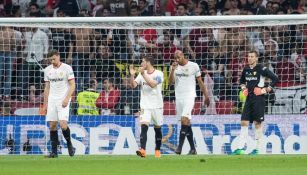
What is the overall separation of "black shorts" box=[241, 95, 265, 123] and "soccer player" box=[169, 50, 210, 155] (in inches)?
39.2

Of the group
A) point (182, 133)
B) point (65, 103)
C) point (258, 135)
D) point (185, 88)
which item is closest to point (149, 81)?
point (185, 88)

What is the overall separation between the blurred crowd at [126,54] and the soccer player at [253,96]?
6.72ft

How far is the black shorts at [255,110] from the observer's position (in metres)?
21.1

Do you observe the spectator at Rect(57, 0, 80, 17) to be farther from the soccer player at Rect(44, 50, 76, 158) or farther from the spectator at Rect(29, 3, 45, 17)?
the soccer player at Rect(44, 50, 76, 158)

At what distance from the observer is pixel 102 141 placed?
22.9 metres

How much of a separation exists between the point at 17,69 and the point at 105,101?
2.07 metres

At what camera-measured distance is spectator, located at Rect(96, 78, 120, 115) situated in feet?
76.8

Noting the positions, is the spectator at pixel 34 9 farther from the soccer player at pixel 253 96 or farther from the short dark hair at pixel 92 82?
the soccer player at pixel 253 96

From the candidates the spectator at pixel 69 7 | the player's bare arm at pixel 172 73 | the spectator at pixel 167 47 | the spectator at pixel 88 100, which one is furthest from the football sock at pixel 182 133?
the spectator at pixel 69 7

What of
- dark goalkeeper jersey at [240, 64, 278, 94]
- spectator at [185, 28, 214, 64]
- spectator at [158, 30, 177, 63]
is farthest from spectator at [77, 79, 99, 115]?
dark goalkeeper jersey at [240, 64, 278, 94]

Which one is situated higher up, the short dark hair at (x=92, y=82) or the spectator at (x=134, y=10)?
the spectator at (x=134, y=10)

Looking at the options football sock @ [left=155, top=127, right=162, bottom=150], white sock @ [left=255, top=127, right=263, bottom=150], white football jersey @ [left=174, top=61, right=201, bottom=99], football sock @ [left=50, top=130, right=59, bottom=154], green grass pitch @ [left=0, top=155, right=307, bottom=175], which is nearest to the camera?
green grass pitch @ [left=0, top=155, right=307, bottom=175]

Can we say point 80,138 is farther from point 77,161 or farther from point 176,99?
point 77,161

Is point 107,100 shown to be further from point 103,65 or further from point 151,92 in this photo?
point 151,92
